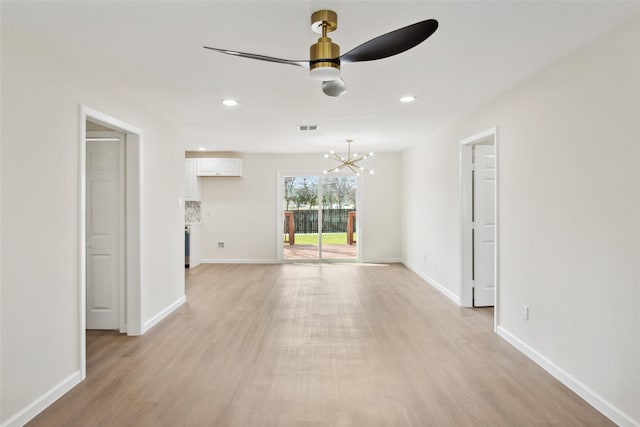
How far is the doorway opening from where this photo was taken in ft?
27.0

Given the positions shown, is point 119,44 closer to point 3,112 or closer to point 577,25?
point 3,112

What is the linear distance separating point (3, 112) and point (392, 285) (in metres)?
5.17

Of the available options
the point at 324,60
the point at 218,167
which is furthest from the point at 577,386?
the point at 218,167

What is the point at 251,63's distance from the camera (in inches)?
111

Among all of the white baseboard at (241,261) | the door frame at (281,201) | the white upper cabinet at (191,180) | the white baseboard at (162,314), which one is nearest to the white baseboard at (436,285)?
the door frame at (281,201)

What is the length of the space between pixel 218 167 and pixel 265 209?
4.39 ft

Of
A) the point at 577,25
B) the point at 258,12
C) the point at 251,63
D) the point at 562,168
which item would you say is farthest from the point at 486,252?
the point at 258,12

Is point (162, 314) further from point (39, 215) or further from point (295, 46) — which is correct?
point (295, 46)

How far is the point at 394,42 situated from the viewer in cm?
165

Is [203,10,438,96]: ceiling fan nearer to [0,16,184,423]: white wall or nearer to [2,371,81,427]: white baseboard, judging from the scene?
[0,16,184,423]: white wall

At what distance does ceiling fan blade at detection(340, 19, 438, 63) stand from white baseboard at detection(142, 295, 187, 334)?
11.4 ft

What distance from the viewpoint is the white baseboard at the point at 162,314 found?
3.93 meters

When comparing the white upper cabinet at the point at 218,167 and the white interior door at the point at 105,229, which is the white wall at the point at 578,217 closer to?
the white interior door at the point at 105,229

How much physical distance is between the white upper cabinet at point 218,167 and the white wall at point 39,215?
4.66 meters
